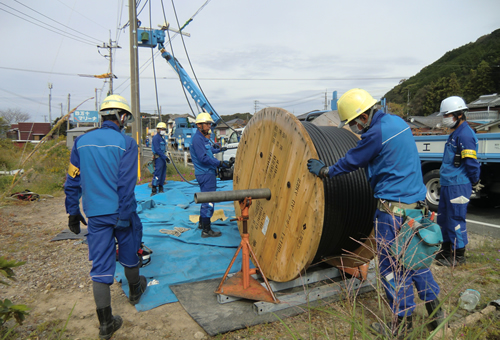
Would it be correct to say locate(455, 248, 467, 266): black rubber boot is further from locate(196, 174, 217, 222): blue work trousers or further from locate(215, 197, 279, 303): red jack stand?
locate(196, 174, 217, 222): blue work trousers

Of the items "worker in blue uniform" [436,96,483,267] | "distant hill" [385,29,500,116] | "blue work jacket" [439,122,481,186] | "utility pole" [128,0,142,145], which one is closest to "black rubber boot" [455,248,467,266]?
"worker in blue uniform" [436,96,483,267]

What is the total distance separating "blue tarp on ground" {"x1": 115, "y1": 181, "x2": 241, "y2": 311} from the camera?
12.5ft

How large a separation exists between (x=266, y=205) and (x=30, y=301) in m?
2.75

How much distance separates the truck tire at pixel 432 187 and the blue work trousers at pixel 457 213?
2873mm

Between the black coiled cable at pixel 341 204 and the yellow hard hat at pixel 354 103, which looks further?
the black coiled cable at pixel 341 204

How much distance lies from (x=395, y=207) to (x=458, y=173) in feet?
7.47

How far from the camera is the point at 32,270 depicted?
4301mm

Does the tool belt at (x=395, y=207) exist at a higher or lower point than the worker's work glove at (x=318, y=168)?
lower

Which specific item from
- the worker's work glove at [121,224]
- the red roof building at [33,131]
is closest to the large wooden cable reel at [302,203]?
the worker's work glove at [121,224]

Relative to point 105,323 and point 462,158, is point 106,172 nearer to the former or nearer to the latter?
point 105,323

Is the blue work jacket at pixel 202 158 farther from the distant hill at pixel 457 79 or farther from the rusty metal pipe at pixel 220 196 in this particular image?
the distant hill at pixel 457 79

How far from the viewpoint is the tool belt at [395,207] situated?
104 inches

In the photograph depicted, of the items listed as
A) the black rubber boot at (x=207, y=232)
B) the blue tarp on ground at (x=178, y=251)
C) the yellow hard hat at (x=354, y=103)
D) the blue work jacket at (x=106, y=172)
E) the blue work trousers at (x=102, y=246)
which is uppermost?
the yellow hard hat at (x=354, y=103)

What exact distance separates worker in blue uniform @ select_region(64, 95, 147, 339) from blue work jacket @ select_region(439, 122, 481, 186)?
4008 mm
